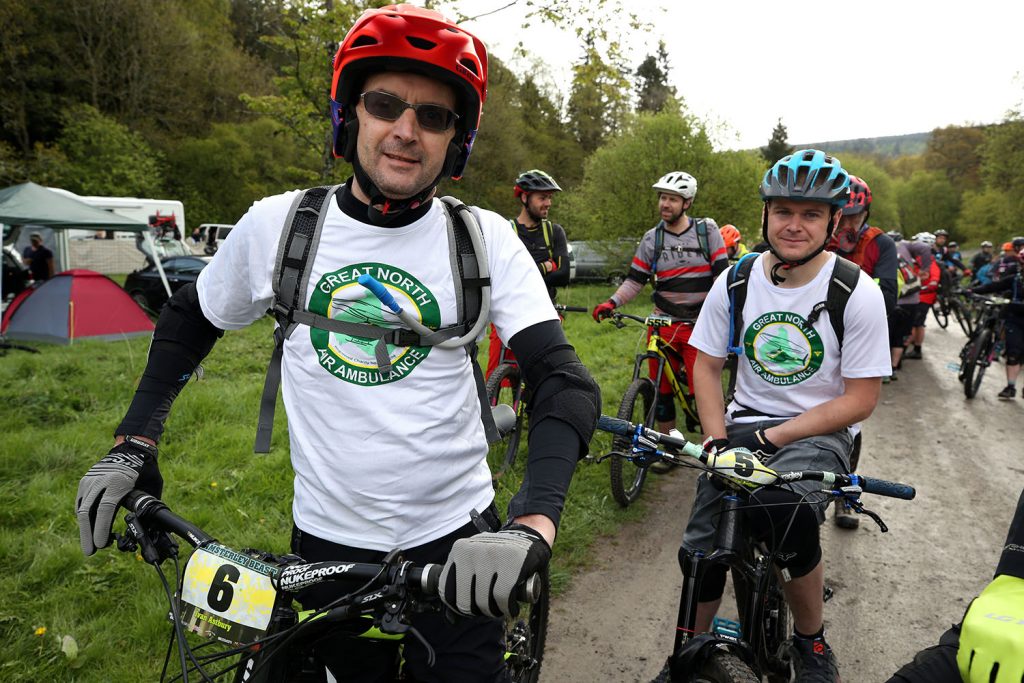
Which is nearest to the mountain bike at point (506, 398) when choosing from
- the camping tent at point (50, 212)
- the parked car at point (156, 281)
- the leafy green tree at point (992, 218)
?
the camping tent at point (50, 212)

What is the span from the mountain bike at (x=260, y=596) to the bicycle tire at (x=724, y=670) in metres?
1.08

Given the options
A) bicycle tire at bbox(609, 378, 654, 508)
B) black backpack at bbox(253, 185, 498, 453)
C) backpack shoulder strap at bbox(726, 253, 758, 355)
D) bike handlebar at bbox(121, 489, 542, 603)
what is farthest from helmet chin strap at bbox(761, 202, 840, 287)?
bike handlebar at bbox(121, 489, 542, 603)

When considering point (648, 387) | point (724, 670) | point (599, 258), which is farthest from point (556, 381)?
point (599, 258)

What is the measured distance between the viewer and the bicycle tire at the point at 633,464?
524 centimetres

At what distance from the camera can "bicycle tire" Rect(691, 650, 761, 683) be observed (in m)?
2.19

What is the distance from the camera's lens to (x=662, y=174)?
65.3ft

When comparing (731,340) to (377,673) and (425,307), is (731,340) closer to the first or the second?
(425,307)

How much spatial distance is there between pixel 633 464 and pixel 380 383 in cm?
375

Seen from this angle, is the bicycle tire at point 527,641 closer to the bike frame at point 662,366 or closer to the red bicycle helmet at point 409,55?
the red bicycle helmet at point 409,55

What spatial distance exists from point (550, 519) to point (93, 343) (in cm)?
1314

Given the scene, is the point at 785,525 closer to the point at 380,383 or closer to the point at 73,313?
the point at 380,383

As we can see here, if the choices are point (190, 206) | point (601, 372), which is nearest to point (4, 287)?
point (601, 372)

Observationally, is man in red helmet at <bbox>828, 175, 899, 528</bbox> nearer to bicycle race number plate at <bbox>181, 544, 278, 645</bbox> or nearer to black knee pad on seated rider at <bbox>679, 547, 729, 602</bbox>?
black knee pad on seated rider at <bbox>679, 547, 729, 602</bbox>

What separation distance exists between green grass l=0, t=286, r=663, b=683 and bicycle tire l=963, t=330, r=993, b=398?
4.63m
